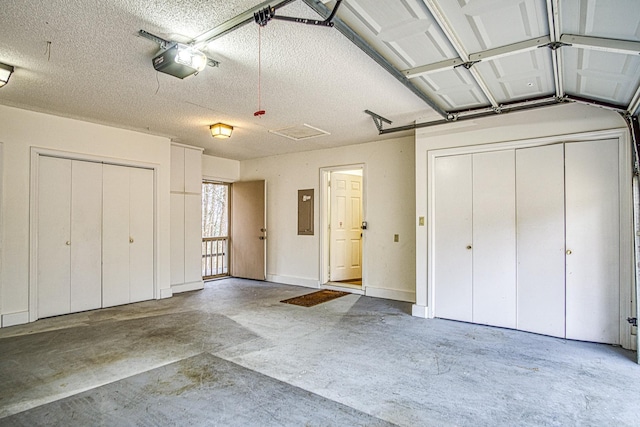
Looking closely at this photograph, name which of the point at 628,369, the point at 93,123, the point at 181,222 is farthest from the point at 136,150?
the point at 628,369

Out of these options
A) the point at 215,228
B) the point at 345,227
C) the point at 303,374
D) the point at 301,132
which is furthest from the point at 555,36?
the point at 215,228

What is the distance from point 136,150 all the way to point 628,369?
626 cm

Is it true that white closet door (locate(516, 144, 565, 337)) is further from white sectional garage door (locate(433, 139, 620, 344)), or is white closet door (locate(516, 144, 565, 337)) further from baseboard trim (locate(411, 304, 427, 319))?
baseboard trim (locate(411, 304, 427, 319))

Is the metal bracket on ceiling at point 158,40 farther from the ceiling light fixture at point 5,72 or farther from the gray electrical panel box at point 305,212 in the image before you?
the gray electrical panel box at point 305,212

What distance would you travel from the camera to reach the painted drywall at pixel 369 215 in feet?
17.5

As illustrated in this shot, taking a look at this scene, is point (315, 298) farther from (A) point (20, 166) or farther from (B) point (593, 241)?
(A) point (20, 166)

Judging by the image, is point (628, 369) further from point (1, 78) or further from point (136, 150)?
point (136, 150)

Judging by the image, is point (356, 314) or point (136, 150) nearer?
point (356, 314)

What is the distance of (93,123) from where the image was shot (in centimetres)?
460

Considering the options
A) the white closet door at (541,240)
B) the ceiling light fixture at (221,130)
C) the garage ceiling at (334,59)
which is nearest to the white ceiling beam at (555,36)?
the garage ceiling at (334,59)

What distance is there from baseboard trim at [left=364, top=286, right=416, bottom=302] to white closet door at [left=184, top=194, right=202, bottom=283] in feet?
10.2

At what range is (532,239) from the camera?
369 cm

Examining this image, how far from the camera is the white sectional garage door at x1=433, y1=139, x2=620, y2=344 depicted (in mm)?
3354

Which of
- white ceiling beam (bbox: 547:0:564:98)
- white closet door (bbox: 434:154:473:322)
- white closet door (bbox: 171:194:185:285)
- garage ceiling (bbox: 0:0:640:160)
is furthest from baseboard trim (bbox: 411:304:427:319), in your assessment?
white closet door (bbox: 171:194:185:285)
